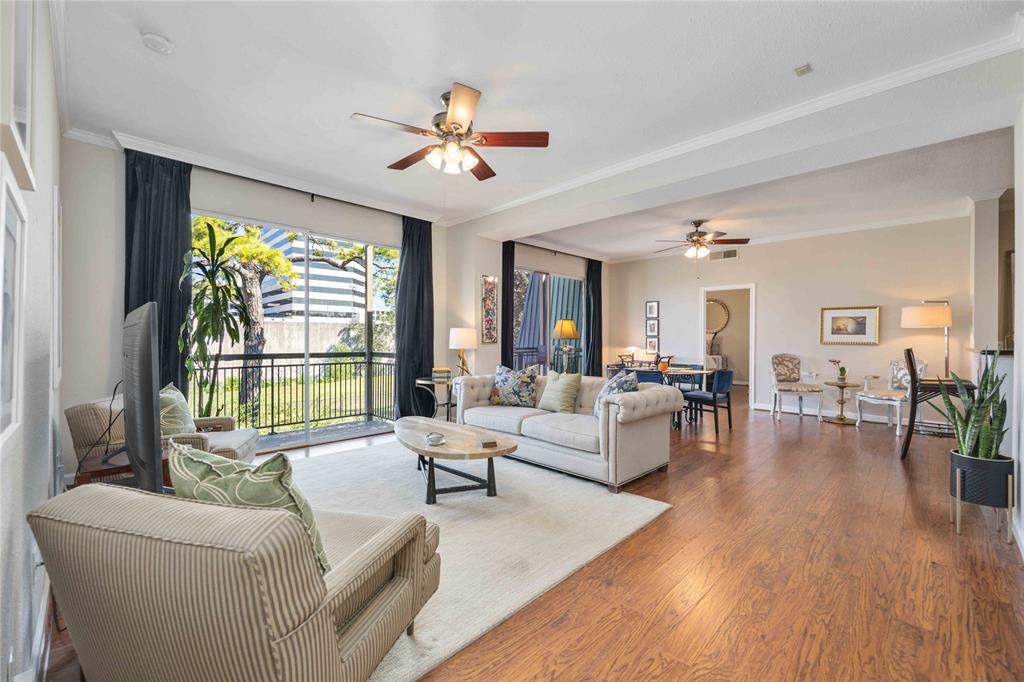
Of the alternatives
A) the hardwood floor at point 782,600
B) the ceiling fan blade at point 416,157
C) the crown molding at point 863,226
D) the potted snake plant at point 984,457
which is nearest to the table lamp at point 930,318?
the crown molding at point 863,226

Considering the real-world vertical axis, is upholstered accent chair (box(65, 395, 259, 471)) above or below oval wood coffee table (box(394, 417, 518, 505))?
above

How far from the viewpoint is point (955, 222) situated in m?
5.99

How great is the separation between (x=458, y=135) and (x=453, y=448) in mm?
2092

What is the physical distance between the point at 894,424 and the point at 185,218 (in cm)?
850

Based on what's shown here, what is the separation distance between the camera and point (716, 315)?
37.7 feet

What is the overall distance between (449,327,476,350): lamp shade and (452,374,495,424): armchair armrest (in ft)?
2.76

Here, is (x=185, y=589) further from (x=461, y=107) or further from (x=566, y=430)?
(x=566, y=430)

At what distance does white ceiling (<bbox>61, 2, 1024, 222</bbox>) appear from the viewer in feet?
7.89

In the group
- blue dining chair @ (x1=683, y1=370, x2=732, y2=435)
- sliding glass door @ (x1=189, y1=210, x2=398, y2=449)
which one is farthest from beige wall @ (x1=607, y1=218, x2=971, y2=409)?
sliding glass door @ (x1=189, y1=210, x2=398, y2=449)

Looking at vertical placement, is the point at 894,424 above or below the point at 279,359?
below

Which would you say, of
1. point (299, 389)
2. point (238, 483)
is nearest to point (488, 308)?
point (299, 389)

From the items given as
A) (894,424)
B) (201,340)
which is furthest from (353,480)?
(894,424)

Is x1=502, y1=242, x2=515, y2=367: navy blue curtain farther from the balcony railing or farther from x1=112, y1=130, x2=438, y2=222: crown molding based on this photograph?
the balcony railing

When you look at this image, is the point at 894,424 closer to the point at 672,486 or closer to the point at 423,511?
the point at 672,486
